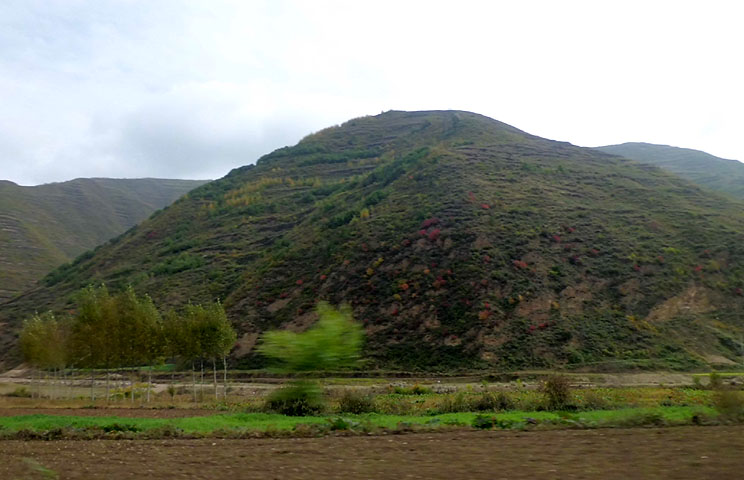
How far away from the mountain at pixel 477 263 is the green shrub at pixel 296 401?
2321 centimetres

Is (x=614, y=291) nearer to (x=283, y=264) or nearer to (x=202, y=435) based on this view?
(x=283, y=264)

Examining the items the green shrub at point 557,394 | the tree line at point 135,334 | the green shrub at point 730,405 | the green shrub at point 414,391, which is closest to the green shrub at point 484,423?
the green shrub at point 557,394

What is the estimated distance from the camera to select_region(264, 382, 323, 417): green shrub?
1825 cm

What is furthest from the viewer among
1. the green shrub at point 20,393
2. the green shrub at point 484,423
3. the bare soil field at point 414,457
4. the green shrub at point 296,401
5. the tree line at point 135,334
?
the green shrub at point 20,393

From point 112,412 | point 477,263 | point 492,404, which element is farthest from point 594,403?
point 477,263

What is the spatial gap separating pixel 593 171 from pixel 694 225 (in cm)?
2066

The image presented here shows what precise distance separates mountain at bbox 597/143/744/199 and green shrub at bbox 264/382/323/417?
105766 millimetres

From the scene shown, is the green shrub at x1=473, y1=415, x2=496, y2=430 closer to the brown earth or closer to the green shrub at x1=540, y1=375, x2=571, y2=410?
the green shrub at x1=540, y1=375, x2=571, y2=410

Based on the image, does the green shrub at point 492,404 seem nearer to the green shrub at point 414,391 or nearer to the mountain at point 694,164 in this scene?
the green shrub at point 414,391

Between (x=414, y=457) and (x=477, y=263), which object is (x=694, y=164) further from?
(x=414, y=457)

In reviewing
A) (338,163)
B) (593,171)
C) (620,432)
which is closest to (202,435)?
(620,432)

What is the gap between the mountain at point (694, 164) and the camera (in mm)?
115406

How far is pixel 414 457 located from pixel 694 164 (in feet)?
512

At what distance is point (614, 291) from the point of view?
156 feet
